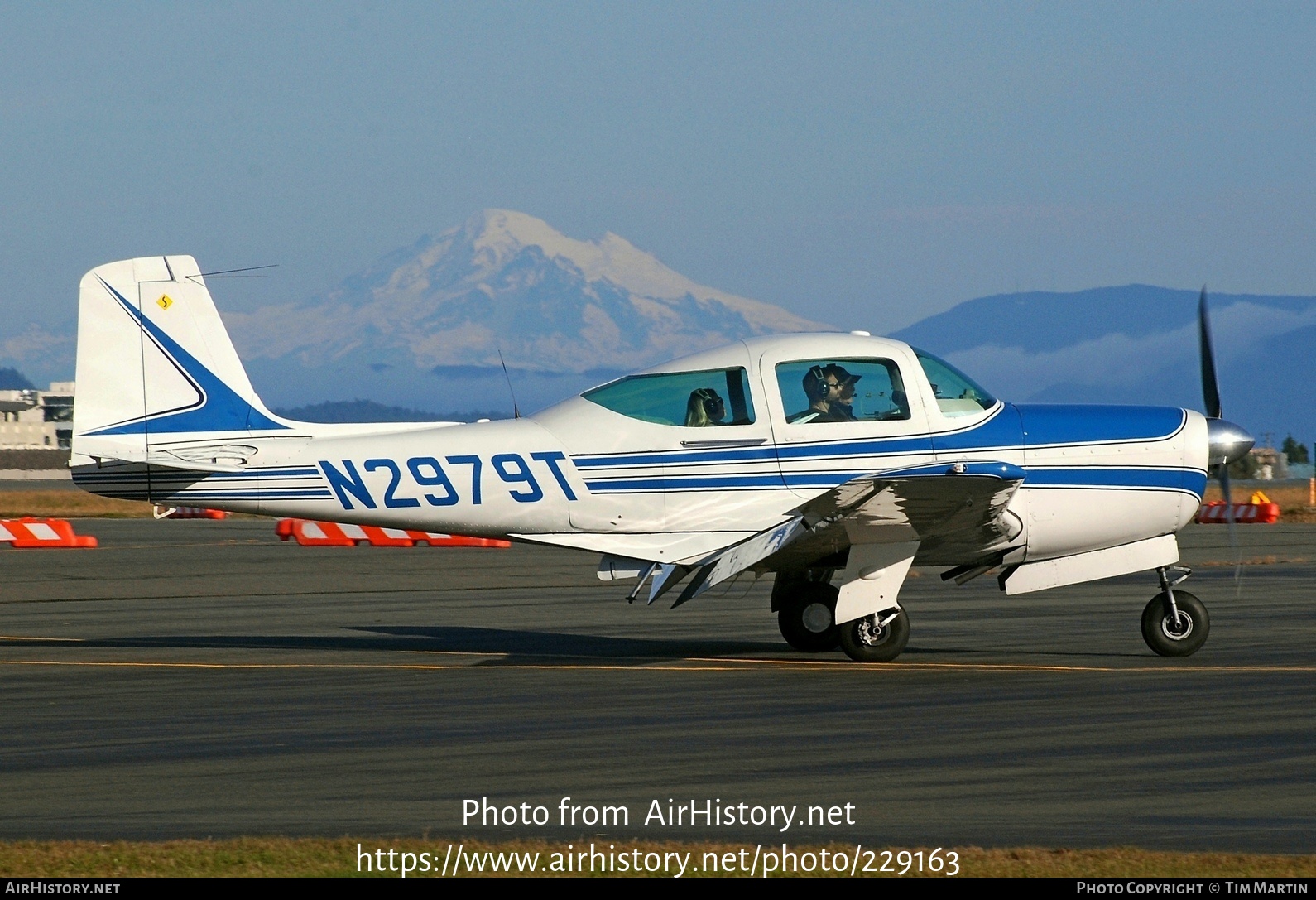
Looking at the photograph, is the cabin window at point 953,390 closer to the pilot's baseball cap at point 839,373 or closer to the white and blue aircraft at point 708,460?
the white and blue aircraft at point 708,460

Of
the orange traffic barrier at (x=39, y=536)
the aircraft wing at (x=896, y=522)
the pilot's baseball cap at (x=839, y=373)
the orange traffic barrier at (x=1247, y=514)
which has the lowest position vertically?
the orange traffic barrier at (x=1247, y=514)

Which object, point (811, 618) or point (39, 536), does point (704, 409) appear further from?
point (39, 536)

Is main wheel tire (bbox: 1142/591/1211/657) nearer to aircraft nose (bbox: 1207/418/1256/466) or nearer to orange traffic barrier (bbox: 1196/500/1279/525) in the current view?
aircraft nose (bbox: 1207/418/1256/466)

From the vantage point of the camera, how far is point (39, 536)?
31297 mm

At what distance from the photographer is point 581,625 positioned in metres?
16.5

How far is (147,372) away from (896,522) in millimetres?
6228

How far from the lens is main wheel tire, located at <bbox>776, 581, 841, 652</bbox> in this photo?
13602 mm

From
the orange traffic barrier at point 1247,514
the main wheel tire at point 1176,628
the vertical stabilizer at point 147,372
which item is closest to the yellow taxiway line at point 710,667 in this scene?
the main wheel tire at point 1176,628

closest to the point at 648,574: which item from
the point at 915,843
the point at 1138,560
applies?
the point at 1138,560

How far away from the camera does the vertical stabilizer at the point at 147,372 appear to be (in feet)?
43.9

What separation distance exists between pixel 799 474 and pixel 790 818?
20.5 ft

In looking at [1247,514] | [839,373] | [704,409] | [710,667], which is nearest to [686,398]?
[704,409]

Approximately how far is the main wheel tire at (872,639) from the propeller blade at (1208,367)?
3.37 metres
